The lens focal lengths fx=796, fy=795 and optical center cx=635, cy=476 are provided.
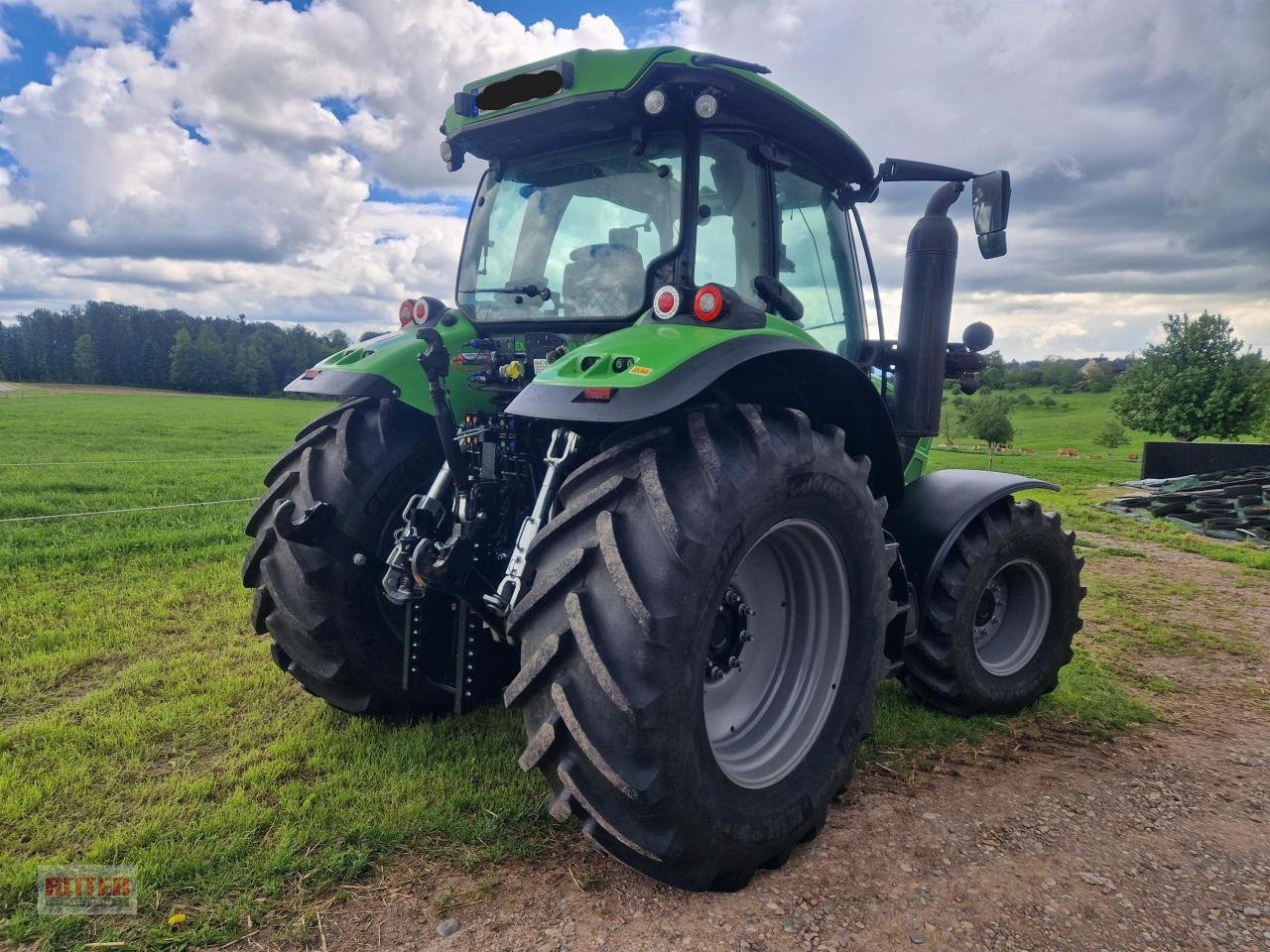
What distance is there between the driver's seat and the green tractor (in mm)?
16

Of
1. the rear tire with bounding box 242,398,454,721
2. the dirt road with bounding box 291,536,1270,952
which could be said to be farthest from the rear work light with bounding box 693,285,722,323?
the dirt road with bounding box 291,536,1270,952

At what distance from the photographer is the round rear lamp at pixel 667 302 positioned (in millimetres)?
2615

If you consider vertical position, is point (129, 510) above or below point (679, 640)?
below

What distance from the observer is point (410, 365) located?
3334mm

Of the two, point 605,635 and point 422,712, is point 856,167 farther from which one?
point 422,712

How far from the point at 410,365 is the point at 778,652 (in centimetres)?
190

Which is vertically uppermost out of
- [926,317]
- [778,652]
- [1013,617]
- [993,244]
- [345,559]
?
[993,244]

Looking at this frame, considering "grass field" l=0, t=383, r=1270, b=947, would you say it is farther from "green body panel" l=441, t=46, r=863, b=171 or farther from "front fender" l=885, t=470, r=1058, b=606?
"green body panel" l=441, t=46, r=863, b=171

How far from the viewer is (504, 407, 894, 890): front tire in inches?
85.2

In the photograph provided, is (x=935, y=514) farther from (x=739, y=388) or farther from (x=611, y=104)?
(x=611, y=104)

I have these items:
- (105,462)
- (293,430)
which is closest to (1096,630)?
(105,462)

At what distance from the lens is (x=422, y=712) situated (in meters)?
3.62

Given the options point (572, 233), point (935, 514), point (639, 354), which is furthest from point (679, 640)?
point (935, 514)

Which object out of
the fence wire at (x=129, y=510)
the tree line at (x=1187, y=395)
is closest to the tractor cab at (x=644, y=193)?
the fence wire at (x=129, y=510)
